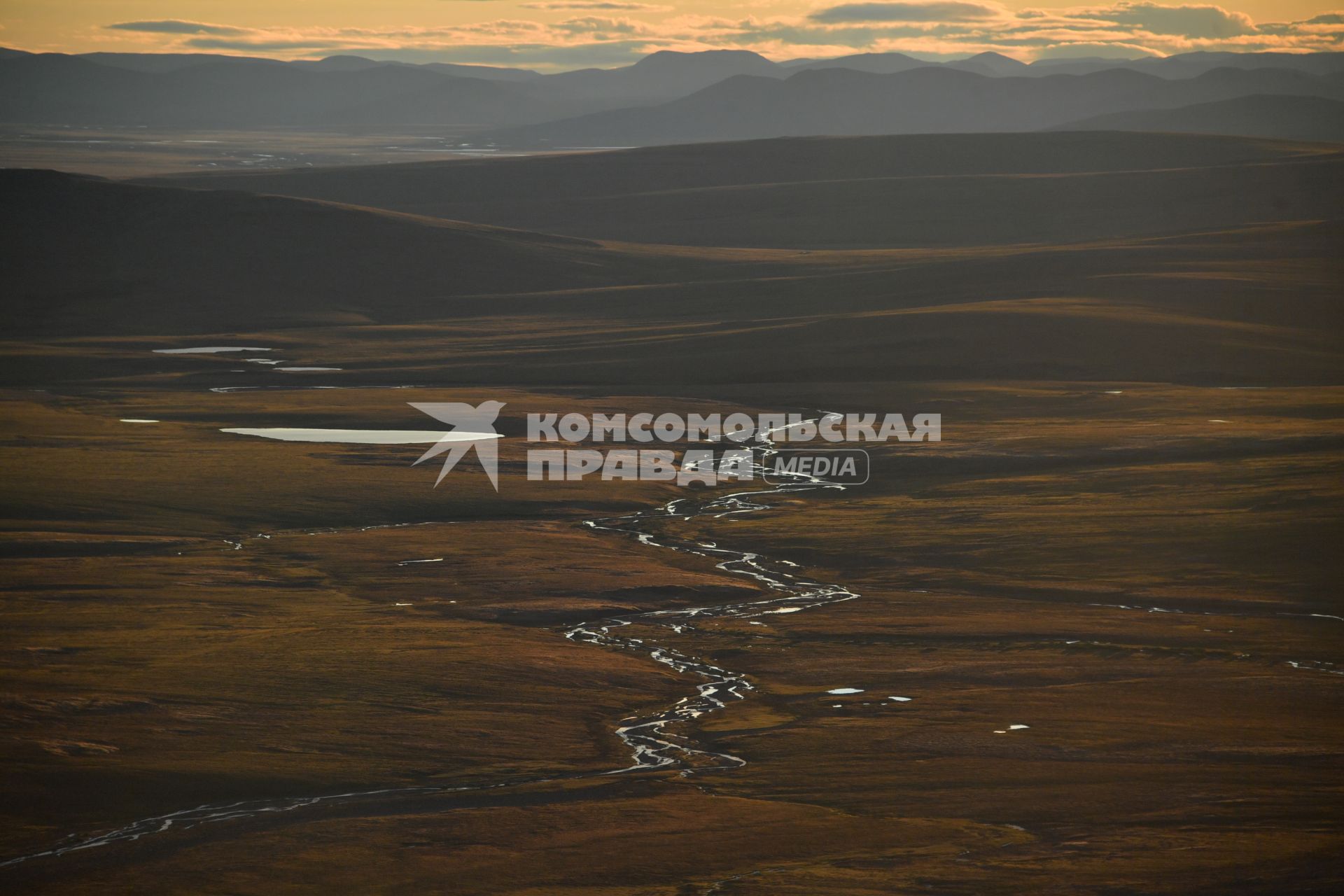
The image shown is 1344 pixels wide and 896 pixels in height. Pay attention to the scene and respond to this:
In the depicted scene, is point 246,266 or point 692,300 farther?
point 246,266

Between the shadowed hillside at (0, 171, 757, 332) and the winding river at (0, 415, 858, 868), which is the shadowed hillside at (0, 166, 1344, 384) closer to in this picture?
the shadowed hillside at (0, 171, 757, 332)

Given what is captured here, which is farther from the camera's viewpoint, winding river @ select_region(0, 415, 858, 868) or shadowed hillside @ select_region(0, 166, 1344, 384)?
shadowed hillside @ select_region(0, 166, 1344, 384)

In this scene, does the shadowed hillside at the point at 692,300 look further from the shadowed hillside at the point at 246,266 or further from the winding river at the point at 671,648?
the winding river at the point at 671,648

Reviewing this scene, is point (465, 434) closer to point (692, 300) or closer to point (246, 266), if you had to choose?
point (692, 300)

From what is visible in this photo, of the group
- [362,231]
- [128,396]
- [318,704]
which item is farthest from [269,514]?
[362,231]

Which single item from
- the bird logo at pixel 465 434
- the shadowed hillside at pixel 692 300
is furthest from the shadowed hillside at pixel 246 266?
the bird logo at pixel 465 434

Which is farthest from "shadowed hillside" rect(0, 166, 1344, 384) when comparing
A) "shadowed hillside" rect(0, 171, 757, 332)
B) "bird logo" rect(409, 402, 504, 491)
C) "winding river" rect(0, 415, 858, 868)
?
"winding river" rect(0, 415, 858, 868)

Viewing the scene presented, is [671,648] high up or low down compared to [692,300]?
down

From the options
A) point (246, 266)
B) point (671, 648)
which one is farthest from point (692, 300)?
point (671, 648)
